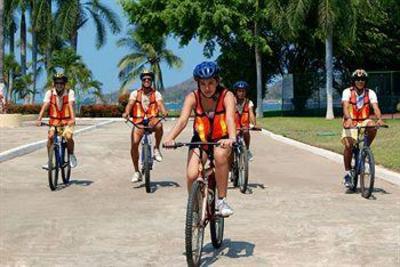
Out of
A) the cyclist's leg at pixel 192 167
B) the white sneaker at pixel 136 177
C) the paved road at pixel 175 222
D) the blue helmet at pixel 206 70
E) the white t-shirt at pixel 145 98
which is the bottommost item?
the paved road at pixel 175 222

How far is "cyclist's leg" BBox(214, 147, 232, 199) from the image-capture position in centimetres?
620

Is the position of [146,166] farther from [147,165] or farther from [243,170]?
[243,170]

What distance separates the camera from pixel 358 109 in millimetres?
10125

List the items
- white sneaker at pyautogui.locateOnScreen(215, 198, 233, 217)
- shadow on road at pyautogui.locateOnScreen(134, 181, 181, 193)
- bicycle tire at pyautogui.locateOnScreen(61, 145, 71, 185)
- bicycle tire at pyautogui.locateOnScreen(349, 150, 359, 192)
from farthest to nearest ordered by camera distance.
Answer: bicycle tire at pyautogui.locateOnScreen(61, 145, 71, 185) < shadow on road at pyautogui.locateOnScreen(134, 181, 181, 193) < bicycle tire at pyautogui.locateOnScreen(349, 150, 359, 192) < white sneaker at pyautogui.locateOnScreen(215, 198, 233, 217)

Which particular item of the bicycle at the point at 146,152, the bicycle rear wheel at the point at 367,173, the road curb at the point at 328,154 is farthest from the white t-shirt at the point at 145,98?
the road curb at the point at 328,154

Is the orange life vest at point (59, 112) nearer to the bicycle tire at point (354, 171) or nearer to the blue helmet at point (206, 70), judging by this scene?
the bicycle tire at point (354, 171)

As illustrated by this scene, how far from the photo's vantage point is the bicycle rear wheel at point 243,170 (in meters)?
10.6

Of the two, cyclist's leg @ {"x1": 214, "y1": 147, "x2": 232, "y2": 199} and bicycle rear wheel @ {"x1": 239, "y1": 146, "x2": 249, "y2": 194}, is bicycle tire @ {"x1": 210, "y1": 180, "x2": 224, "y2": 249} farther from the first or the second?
bicycle rear wheel @ {"x1": 239, "y1": 146, "x2": 249, "y2": 194}

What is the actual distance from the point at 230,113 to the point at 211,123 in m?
0.24

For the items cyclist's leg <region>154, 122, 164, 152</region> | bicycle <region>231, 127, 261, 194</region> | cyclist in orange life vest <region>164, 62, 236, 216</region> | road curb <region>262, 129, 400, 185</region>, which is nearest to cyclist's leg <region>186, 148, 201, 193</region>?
cyclist in orange life vest <region>164, 62, 236, 216</region>

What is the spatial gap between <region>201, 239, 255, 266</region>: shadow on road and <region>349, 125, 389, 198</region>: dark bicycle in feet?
11.1

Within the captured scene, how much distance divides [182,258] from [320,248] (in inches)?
52.1

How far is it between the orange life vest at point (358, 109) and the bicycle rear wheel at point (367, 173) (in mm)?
522

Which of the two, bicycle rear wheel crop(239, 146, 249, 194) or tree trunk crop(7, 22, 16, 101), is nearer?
bicycle rear wheel crop(239, 146, 249, 194)
